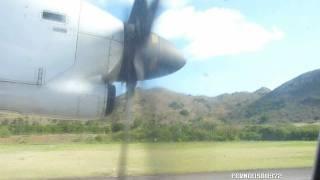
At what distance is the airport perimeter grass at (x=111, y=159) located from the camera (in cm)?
1012

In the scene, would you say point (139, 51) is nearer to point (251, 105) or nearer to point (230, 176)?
point (230, 176)

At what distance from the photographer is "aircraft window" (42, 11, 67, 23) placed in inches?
271

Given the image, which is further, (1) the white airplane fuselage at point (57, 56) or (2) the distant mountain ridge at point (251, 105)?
(2) the distant mountain ridge at point (251, 105)

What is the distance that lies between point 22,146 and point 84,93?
13.5 ft

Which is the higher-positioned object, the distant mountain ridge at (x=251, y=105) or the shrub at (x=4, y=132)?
the distant mountain ridge at (x=251, y=105)

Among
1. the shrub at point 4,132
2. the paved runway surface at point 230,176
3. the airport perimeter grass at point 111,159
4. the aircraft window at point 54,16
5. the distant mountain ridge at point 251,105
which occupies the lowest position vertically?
the paved runway surface at point 230,176

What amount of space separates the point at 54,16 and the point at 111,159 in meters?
4.81

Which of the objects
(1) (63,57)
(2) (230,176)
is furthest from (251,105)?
(1) (63,57)

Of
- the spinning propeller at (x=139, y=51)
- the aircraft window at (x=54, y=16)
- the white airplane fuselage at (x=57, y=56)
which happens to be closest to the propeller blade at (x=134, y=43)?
the spinning propeller at (x=139, y=51)

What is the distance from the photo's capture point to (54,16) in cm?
696

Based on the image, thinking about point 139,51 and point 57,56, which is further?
point 139,51

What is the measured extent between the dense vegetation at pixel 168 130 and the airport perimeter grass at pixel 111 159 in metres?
0.22

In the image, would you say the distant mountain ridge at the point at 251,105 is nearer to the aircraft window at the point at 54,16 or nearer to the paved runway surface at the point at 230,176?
the paved runway surface at the point at 230,176

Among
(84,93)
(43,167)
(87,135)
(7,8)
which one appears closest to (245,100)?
(87,135)
